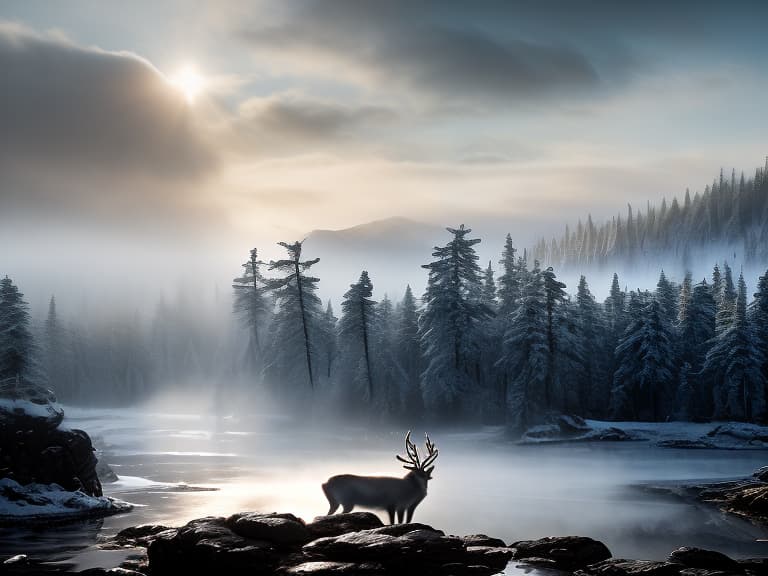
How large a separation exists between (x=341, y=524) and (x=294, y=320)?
5091 cm

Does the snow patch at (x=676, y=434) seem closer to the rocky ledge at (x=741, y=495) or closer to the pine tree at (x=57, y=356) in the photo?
the rocky ledge at (x=741, y=495)

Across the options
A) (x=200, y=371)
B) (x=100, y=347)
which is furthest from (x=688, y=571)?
(x=100, y=347)

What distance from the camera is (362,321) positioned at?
64438 millimetres

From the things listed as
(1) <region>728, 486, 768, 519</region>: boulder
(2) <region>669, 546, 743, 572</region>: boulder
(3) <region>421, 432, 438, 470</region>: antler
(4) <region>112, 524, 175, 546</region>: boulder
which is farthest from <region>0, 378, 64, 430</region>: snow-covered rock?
(1) <region>728, 486, 768, 519</region>: boulder

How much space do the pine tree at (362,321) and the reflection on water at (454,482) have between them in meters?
5.66

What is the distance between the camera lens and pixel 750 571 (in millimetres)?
15258

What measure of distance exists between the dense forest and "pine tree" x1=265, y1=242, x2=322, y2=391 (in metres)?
0.14

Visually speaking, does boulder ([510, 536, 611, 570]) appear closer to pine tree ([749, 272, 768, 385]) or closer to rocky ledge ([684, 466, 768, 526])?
rocky ledge ([684, 466, 768, 526])

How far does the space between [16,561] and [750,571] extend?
52.2 feet

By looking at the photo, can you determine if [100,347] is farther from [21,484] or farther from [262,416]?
[21,484]

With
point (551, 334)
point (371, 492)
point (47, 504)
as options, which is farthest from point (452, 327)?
point (371, 492)

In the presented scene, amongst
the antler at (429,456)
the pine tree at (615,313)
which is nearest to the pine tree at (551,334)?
the pine tree at (615,313)

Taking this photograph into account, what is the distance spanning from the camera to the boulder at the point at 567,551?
16.8 meters

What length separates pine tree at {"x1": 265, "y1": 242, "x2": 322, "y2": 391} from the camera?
219 feet
